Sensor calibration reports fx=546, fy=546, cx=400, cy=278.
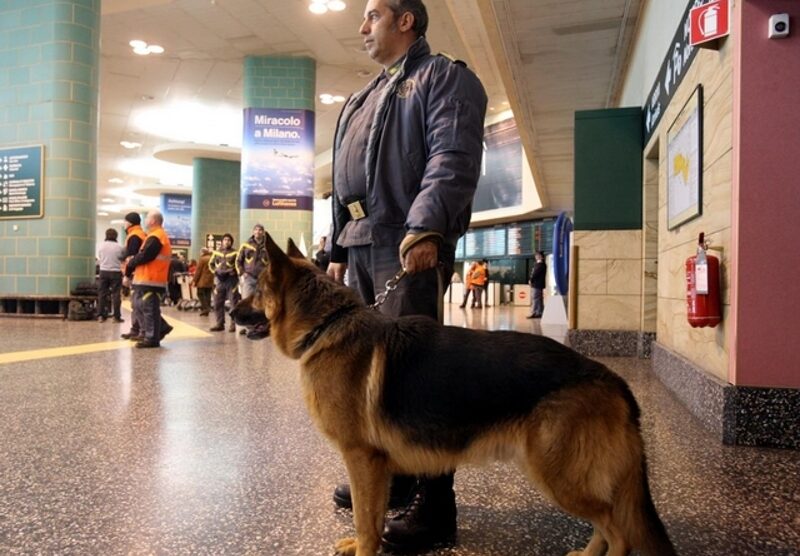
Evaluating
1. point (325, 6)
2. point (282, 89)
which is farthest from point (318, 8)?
point (282, 89)

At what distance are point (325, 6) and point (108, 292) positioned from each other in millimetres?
6285

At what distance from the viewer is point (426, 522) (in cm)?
177

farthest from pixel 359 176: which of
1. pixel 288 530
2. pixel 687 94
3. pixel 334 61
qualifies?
pixel 334 61

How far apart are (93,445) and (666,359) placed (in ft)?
13.2

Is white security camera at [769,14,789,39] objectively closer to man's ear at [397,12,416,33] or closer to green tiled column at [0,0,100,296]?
man's ear at [397,12,416,33]

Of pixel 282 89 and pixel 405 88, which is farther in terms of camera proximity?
pixel 282 89

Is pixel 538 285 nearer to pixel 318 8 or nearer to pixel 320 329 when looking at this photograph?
pixel 318 8

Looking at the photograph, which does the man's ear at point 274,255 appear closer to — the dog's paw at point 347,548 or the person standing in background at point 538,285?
the dog's paw at point 347,548

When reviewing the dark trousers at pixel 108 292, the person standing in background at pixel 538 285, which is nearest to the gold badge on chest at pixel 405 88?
the dark trousers at pixel 108 292

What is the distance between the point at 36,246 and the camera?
9070 millimetres

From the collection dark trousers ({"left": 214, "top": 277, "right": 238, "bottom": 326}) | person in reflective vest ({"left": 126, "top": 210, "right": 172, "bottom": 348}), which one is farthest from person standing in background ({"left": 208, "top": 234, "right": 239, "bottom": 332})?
person in reflective vest ({"left": 126, "top": 210, "right": 172, "bottom": 348})

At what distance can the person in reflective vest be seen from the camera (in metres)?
6.48

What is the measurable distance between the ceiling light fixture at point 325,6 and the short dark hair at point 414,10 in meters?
8.09

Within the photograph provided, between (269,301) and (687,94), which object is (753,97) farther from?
(269,301)
